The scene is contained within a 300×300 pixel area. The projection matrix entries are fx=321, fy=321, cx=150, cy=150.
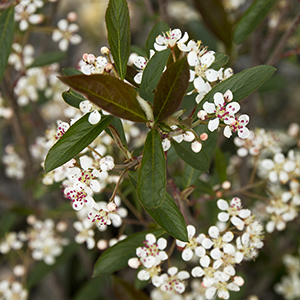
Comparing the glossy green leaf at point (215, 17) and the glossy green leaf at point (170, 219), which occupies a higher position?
the glossy green leaf at point (215, 17)

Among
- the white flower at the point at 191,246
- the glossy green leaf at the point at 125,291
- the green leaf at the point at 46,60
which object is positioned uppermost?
the green leaf at the point at 46,60

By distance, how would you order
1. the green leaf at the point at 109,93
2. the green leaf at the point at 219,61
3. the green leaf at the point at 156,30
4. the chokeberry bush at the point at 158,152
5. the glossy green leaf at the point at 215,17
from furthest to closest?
1. the glossy green leaf at the point at 215,17
2. the green leaf at the point at 156,30
3. the green leaf at the point at 219,61
4. the chokeberry bush at the point at 158,152
5. the green leaf at the point at 109,93

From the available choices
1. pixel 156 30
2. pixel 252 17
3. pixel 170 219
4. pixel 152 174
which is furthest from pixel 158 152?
pixel 252 17

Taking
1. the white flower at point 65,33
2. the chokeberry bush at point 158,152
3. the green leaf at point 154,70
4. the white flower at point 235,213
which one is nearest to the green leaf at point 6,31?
the chokeberry bush at point 158,152

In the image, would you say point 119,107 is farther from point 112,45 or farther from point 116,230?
point 116,230

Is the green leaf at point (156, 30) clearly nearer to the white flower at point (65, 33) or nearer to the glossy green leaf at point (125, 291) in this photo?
the white flower at point (65, 33)

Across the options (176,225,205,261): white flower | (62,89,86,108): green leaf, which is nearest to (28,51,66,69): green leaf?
(62,89,86,108): green leaf

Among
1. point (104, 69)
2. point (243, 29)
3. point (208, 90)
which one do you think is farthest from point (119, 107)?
point (243, 29)

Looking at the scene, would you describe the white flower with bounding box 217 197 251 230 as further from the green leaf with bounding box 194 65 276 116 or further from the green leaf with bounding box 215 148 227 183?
the green leaf with bounding box 194 65 276 116
